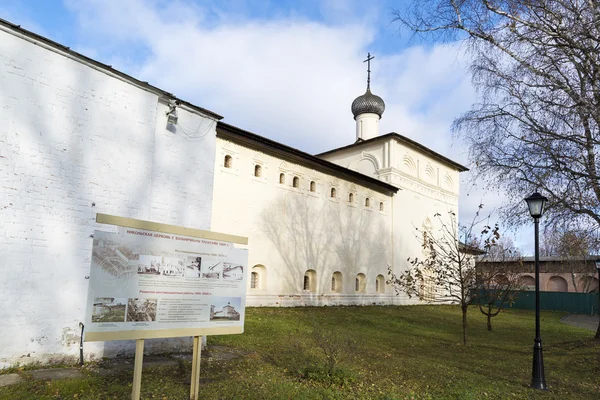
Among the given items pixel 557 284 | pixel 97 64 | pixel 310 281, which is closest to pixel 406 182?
pixel 310 281

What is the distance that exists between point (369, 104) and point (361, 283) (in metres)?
14.8

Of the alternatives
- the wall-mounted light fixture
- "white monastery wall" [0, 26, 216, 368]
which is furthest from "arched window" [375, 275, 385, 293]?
the wall-mounted light fixture

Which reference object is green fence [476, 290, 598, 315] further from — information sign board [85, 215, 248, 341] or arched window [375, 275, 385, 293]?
information sign board [85, 215, 248, 341]

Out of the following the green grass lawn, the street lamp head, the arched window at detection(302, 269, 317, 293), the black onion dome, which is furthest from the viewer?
the black onion dome

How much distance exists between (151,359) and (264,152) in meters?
12.5

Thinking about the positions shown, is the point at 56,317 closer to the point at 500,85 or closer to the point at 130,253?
the point at 130,253

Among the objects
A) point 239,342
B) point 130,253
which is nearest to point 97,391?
point 130,253

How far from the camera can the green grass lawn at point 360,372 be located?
5.82 meters

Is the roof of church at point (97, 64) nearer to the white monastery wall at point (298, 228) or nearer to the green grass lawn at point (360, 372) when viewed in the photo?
the green grass lawn at point (360, 372)

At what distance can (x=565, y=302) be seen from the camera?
117 ft

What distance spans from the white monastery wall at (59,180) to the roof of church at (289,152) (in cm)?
865

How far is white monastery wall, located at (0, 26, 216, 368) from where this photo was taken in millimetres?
6176

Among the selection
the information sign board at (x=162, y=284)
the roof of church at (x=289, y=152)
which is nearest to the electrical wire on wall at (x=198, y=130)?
the information sign board at (x=162, y=284)

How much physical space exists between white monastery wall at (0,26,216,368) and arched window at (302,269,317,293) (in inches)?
505
